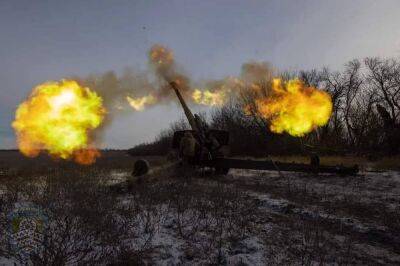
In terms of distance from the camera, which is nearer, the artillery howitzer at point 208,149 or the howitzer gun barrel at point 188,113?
the artillery howitzer at point 208,149

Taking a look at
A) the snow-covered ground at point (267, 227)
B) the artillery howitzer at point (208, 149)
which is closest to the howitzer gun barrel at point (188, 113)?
the artillery howitzer at point (208, 149)

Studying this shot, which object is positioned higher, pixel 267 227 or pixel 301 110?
pixel 301 110

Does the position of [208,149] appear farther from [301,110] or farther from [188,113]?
[301,110]

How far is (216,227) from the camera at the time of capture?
696cm

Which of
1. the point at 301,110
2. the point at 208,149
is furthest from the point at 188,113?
the point at 301,110

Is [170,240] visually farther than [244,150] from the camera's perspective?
No

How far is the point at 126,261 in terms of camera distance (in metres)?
5.17

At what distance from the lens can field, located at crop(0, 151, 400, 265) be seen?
18.0 feet

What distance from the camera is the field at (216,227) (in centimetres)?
547

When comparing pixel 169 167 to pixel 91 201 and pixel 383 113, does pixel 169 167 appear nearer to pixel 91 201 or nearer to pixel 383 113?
pixel 91 201

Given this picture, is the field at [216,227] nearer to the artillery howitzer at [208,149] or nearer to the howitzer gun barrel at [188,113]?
the artillery howitzer at [208,149]

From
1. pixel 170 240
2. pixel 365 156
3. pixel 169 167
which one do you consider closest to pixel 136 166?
pixel 169 167

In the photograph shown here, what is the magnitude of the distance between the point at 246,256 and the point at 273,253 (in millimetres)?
449

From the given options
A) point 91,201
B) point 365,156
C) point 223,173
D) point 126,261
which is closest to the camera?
point 126,261
